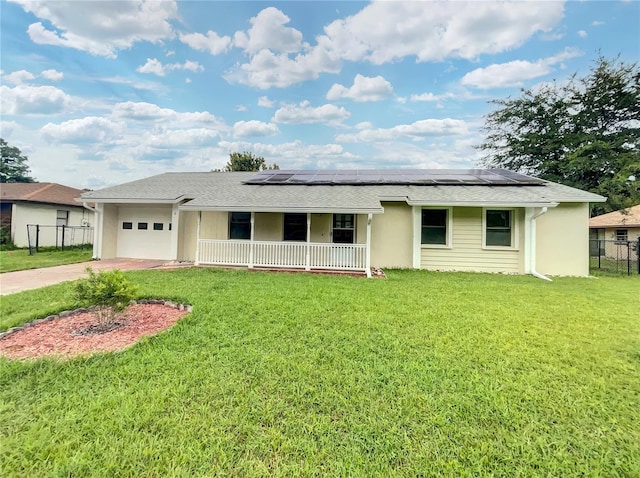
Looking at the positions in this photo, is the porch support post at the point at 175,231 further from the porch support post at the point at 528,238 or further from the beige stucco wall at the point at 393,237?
the porch support post at the point at 528,238

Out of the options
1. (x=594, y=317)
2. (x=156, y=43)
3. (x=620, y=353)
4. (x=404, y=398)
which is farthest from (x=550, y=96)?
(x=404, y=398)

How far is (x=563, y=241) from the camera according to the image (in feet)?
32.9

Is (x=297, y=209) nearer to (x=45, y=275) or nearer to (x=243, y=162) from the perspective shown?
(x=45, y=275)

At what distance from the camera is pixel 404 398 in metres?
2.71

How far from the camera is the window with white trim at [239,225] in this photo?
37.5ft

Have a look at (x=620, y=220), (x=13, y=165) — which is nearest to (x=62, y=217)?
(x=13, y=165)

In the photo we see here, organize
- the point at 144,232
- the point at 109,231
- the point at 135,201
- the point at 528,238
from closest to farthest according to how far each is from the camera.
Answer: the point at 528,238 → the point at 135,201 → the point at 109,231 → the point at 144,232

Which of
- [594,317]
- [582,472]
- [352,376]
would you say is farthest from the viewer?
[594,317]

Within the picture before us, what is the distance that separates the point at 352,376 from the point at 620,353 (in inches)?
148

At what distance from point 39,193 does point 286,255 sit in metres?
17.0

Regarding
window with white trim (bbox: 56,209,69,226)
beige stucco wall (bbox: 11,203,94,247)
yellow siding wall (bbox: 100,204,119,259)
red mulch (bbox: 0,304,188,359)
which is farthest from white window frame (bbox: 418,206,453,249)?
window with white trim (bbox: 56,209,69,226)

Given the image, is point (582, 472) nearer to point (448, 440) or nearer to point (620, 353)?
point (448, 440)

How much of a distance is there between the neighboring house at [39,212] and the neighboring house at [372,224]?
7.10 metres

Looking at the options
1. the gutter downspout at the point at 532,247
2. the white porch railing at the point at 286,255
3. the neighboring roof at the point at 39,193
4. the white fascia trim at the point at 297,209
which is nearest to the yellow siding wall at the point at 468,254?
the gutter downspout at the point at 532,247
